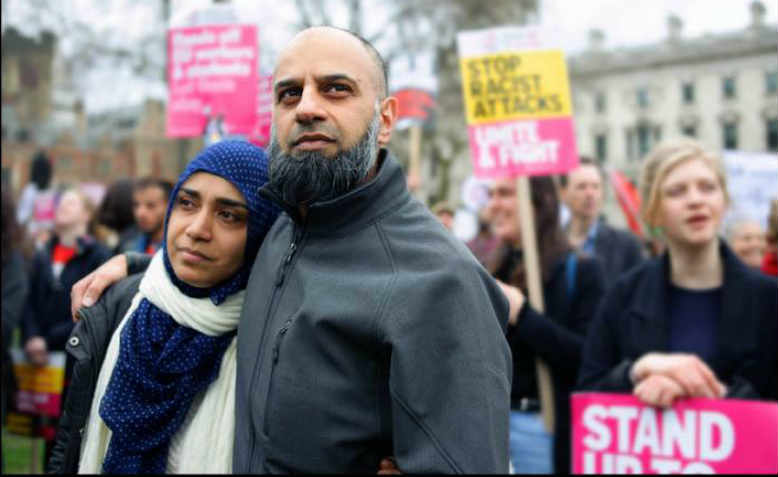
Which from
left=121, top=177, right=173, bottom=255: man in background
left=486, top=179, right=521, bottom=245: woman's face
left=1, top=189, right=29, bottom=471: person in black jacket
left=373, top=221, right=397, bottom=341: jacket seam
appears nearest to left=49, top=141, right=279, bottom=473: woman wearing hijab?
left=373, top=221, right=397, bottom=341: jacket seam

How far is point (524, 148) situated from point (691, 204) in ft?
4.70

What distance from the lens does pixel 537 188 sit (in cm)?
449

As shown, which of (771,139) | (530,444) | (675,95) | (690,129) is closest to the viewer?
(530,444)

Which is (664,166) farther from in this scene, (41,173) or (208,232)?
(41,173)

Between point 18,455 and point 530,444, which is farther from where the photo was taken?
point 18,455

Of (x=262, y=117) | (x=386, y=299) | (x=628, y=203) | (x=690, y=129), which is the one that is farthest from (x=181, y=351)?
(x=690, y=129)

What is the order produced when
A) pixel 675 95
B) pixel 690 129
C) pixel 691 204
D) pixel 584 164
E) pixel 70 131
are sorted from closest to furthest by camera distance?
pixel 691 204 → pixel 584 164 → pixel 70 131 → pixel 675 95 → pixel 690 129

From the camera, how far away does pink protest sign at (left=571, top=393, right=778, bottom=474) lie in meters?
3.07

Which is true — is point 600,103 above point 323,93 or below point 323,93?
above

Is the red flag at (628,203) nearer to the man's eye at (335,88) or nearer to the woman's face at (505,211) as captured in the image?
the woman's face at (505,211)

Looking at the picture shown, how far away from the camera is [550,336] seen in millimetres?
3799

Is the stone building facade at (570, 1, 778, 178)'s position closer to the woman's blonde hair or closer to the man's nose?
the woman's blonde hair

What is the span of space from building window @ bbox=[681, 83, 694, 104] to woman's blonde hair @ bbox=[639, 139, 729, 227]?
222 feet

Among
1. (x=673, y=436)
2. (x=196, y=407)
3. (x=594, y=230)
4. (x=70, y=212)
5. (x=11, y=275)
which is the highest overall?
(x=70, y=212)
